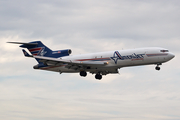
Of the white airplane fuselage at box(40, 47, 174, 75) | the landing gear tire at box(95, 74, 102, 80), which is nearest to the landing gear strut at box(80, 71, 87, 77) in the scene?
the white airplane fuselage at box(40, 47, 174, 75)

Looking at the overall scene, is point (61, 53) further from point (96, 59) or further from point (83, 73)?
point (96, 59)

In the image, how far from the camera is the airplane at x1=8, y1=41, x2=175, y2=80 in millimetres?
51812

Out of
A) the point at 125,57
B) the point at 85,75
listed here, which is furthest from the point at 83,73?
the point at 125,57

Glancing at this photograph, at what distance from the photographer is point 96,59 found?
2176 inches

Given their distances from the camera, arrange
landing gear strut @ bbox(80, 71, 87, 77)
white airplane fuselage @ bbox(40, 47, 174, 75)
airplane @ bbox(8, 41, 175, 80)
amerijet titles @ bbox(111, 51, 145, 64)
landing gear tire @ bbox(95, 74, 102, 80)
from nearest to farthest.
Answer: white airplane fuselage @ bbox(40, 47, 174, 75) < airplane @ bbox(8, 41, 175, 80) < amerijet titles @ bbox(111, 51, 145, 64) < landing gear strut @ bbox(80, 71, 87, 77) < landing gear tire @ bbox(95, 74, 102, 80)

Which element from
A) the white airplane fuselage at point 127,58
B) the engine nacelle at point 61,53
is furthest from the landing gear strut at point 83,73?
the engine nacelle at point 61,53

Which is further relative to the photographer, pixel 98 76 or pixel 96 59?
pixel 98 76

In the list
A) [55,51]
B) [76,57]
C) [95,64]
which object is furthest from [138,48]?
[55,51]

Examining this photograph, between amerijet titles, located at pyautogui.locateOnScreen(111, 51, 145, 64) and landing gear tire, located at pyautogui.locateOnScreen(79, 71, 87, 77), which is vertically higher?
amerijet titles, located at pyautogui.locateOnScreen(111, 51, 145, 64)

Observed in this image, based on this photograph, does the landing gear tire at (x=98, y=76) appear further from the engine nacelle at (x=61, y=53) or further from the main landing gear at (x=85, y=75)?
the engine nacelle at (x=61, y=53)

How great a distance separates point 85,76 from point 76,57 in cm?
381

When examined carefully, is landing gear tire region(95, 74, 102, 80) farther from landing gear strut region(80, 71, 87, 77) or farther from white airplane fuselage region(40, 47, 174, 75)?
landing gear strut region(80, 71, 87, 77)

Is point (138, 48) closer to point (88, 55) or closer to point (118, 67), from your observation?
point (118, 67)

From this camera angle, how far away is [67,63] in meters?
A: 55.1
